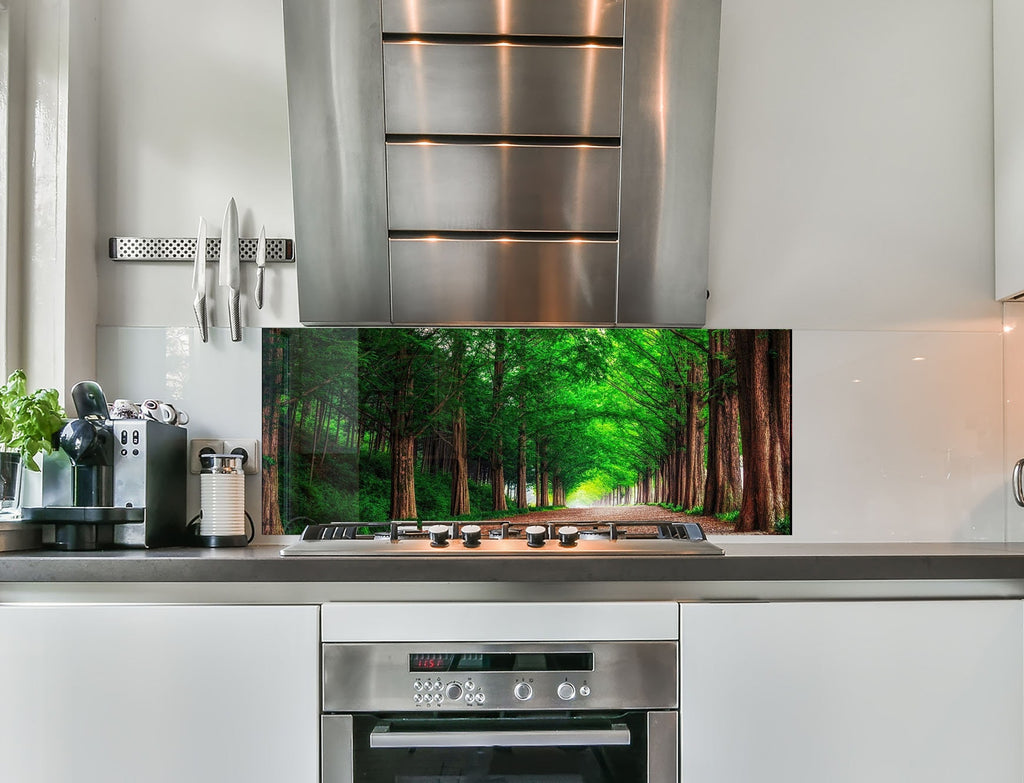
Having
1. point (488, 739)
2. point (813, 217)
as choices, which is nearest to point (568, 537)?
point (488, 739)

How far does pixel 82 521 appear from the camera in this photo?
171cm

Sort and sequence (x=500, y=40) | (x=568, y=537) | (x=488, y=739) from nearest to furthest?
(x=488, y=739) → (x=568, y=537) → (x=500, y=40)

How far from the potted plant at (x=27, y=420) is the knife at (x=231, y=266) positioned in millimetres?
446

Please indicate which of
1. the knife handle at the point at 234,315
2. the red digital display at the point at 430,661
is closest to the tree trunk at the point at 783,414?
the red digital display at the point at 430,661

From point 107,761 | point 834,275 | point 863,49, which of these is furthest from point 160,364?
point 863,49

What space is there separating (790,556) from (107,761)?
4.34 ft

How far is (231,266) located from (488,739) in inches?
50.6

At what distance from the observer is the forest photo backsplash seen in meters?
2.12

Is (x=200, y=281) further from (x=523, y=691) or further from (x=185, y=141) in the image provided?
(x=523, y=691)

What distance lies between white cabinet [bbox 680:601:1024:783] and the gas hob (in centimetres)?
19

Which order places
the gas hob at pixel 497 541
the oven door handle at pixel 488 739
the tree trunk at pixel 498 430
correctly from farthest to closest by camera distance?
1. the tree trunk at pixel 498 430
2. the gas hob at pixel 497 541
3. the oven door handle at pixel 488 739

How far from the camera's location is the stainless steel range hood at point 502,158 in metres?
1.89

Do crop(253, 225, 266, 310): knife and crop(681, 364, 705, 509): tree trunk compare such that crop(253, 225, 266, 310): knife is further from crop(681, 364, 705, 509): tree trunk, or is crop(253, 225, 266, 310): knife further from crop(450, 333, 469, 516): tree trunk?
crop(681, 364, 705, 509): tree trunk

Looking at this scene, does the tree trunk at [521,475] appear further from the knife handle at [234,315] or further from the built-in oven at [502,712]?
the knife handle at [234,315]
